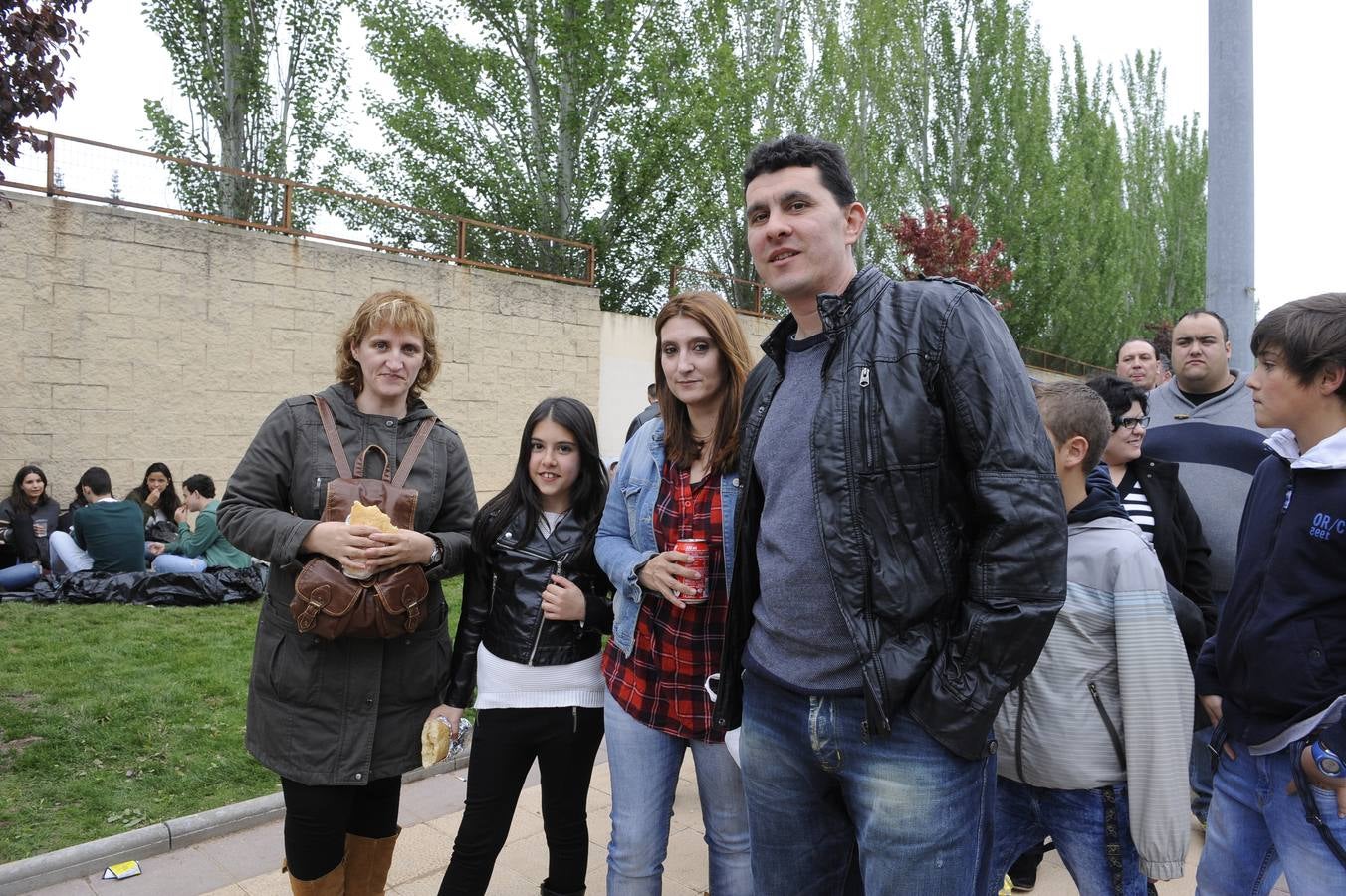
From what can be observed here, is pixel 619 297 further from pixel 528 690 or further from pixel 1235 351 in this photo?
pixel 528 690

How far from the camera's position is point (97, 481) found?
816 centimetres

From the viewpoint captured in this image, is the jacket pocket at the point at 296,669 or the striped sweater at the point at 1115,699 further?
the jacket pocket at the point at 296,669

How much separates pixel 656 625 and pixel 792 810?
0.75 m

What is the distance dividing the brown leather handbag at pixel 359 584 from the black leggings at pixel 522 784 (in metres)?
0.46

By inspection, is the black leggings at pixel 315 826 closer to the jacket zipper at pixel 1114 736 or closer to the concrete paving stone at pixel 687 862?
the concrete paving stone at pixel 687 862

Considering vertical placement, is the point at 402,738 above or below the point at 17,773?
above

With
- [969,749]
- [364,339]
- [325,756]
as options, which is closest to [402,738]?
[325,756]

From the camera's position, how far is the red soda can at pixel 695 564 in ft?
7.93

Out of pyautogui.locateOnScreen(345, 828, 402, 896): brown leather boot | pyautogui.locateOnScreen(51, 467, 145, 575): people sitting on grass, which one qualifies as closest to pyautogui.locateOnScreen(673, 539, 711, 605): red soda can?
pyautogui.locateOnScreen(345, 828, 402, 896): brown leather boot

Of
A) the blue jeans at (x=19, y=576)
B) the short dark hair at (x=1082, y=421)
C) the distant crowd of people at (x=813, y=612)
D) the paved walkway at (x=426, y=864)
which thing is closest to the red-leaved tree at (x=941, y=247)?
the paved walkway at (x=426, y=864)

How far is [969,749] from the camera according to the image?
1.66 metres

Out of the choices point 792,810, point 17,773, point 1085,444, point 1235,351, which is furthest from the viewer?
point 1235,351

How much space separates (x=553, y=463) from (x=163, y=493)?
7841mm

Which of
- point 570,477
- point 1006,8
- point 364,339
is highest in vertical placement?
point 1006,8
